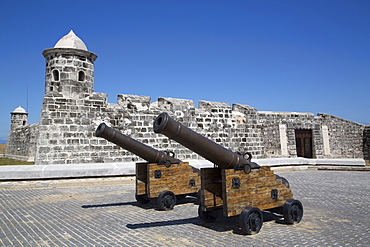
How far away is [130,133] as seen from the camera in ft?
38.5

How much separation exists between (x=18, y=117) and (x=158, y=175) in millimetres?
25198

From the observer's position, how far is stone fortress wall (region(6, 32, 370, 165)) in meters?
10.7

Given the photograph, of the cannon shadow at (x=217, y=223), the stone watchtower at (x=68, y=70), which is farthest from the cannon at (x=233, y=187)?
the stone watchtower at (x=68, y=70)

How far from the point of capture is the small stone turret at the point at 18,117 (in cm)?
2709

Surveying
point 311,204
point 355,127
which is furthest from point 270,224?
point 355,127

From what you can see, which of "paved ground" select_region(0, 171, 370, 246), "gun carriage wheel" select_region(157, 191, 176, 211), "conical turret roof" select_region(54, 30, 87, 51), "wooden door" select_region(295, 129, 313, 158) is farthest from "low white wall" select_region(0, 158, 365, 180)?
"wooden door" select_region(295, 129, 313, 158)

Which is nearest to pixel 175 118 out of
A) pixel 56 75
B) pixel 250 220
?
pixel 56 75

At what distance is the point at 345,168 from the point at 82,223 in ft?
38.2

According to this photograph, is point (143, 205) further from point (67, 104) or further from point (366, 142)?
point (366, 142)

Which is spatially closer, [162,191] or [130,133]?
[162,191]

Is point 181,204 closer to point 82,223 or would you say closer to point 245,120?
point 82,223

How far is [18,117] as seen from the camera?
27297 mm

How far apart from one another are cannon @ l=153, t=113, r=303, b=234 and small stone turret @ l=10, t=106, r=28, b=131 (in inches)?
1050

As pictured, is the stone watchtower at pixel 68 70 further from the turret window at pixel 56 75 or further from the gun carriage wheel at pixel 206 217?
the gun carriage wheel at pixel 206 217
